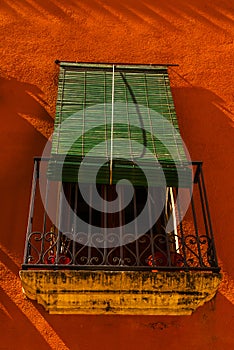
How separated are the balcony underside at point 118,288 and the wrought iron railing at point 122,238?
6cm

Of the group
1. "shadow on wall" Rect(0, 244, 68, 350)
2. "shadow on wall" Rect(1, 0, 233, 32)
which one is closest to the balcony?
"shadow on wall" Rect(0, 244, 68, 350)

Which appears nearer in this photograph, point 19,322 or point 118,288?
point 118,288

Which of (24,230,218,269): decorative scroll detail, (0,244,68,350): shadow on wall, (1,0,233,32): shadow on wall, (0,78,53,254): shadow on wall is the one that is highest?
(1,0,233,32): shadow on wall

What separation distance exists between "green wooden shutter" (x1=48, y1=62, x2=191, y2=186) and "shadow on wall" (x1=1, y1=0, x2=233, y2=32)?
3.72ft

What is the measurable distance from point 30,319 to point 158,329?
116 centimetres

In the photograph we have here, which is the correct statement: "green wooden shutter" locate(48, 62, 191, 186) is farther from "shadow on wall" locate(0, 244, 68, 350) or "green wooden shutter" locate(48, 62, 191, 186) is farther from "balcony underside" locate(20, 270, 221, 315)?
"shadow on wall" locate(0, 244, 68, 350)

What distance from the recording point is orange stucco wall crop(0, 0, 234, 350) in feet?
14.3

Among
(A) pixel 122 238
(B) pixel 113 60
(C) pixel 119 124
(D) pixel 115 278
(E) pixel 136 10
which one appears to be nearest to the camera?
(D) pixel 115 278

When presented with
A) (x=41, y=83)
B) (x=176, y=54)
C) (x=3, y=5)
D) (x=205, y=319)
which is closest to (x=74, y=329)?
(x=205, y=319)

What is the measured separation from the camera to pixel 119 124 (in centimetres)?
529

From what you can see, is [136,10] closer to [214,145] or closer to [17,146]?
[214,145]

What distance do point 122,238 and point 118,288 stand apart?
607mm

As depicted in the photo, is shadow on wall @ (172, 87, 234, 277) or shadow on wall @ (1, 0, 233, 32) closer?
shadow on wall @ (172, 87, 234, 277)

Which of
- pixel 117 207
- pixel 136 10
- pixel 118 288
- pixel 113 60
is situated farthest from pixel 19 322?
pixel 136 10
